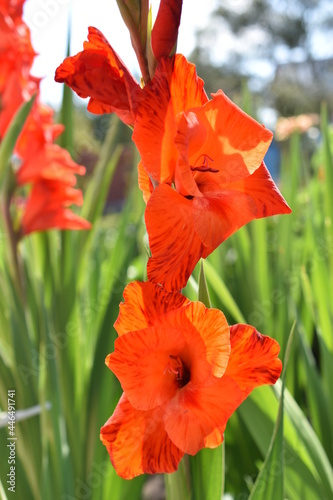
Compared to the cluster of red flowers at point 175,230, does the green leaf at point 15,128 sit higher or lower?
higher

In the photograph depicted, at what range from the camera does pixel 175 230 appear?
0.26 metres

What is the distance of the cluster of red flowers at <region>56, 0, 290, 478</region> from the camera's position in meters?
0.26

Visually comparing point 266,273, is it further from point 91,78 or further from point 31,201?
point 91,78

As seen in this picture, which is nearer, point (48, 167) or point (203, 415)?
point (203, 415)

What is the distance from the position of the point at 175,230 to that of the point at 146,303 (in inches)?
1.8

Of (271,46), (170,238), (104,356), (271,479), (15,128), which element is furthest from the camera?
(271,46)

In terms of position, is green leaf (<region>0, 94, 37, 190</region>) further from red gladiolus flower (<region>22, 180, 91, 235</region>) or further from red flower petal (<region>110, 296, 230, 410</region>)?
red flower petal (<region>110, 296, 230, 410</region>)

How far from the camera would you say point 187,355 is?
0.99ft


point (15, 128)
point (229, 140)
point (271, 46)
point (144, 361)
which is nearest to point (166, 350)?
point (144, 361)

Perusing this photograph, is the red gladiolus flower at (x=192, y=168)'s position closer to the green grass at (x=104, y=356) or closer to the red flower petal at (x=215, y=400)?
the red flower petal at (x=215, y=400)

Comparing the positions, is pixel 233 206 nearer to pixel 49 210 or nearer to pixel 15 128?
pixel 15 128

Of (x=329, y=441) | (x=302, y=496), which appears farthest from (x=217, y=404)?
(x=329, y=441)

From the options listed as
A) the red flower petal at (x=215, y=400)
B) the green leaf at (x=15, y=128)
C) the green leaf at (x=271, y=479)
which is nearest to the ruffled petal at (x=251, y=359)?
the red flower petal at (x=215, y=400)

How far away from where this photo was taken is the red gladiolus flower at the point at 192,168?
26 cm
